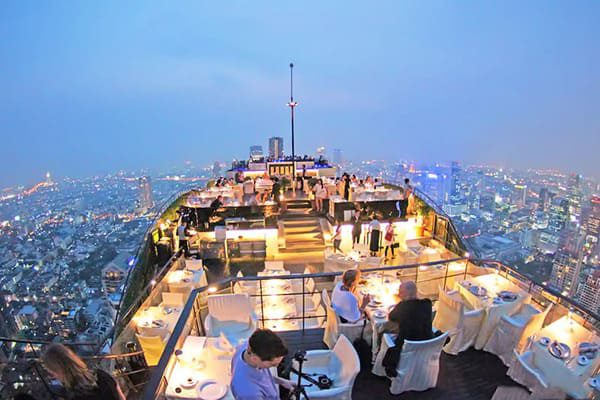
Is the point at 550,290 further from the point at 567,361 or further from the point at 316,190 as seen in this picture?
the point at 316,190

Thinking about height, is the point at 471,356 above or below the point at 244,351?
below

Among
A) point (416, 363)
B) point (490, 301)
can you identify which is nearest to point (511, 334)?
point (490, 301)

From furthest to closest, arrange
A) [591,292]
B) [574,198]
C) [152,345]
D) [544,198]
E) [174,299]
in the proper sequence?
1. [574,198]
2. [544,198]
3. [591,292]
4. [174,299]
5. [152,345]

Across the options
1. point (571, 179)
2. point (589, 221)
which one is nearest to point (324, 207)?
point (589, 221)

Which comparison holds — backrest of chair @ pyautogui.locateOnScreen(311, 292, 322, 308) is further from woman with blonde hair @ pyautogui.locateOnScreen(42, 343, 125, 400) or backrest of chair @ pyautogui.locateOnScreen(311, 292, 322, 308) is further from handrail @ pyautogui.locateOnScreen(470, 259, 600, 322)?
woman with blonde hair @ pyautogui.locateOnScreen(42, 343, 125, 400)

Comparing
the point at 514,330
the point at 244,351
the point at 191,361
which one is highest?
the point at 244,351

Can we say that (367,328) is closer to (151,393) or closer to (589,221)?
(151,393)

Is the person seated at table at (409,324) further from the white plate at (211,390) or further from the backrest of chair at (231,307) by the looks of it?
the backrest of chair at (231,307)
